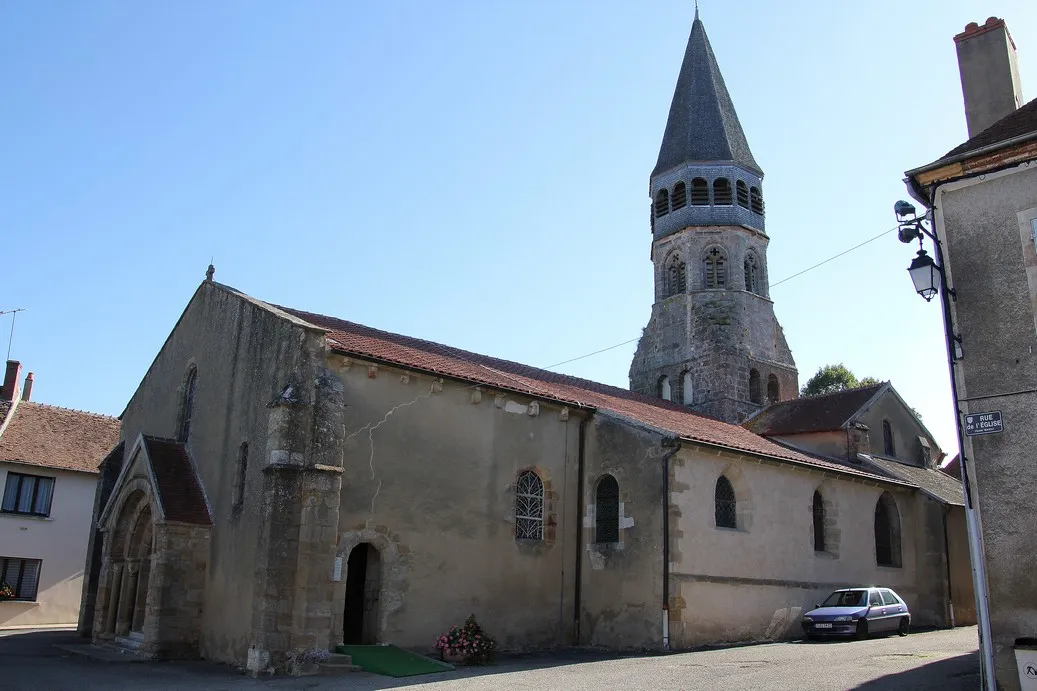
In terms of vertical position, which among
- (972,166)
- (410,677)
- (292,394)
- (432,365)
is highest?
(972,166)

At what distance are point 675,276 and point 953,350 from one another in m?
24.1

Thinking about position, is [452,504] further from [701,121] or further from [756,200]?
[701,121]

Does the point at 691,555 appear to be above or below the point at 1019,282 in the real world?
below

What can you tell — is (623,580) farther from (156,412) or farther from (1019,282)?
(156,412)

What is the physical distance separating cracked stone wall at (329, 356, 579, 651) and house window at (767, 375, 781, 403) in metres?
15.7

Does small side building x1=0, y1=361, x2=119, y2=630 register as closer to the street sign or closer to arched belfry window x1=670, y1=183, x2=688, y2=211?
arched belfry window x1=670, y1=183, x2=688, y2=211

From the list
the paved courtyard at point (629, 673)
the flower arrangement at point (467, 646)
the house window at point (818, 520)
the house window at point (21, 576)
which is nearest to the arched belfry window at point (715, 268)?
the house window at point (818, 520)

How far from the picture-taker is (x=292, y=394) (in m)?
15.5

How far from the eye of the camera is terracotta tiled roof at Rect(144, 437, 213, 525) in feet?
57.5

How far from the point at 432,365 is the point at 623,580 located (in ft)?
20.0

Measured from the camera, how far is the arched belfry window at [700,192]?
113ft

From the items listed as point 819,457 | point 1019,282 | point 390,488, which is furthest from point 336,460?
point 819,457

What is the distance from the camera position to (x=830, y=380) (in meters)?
46.6

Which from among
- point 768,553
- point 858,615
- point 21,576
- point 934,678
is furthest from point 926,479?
point 21,576
